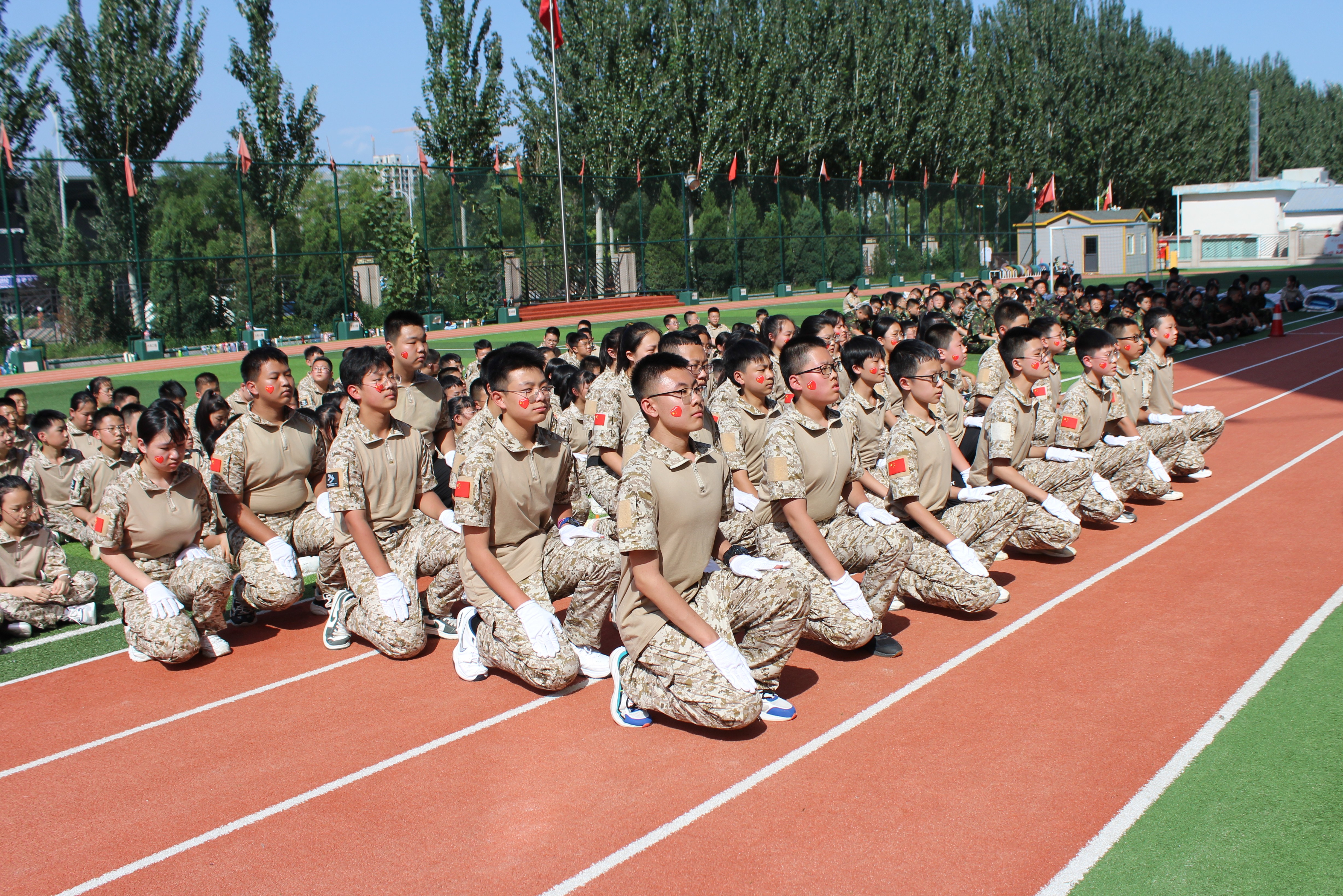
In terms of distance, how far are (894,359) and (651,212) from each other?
1263 inches

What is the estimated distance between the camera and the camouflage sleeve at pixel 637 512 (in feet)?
15.3

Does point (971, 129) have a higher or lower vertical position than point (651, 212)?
higher

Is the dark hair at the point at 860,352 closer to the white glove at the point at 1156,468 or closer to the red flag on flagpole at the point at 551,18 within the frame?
the white glove at the point at 1156,468

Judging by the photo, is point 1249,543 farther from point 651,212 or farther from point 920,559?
point 651,212

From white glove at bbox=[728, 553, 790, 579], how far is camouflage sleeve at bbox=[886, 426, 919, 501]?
4.02ft

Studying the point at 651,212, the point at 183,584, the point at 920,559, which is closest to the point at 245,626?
the point at 183,584

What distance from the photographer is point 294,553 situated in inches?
264

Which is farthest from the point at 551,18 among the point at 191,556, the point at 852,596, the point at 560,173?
the point at 852,596

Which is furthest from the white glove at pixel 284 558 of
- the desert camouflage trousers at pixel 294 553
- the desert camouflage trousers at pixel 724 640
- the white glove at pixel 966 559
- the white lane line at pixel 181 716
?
the white glove at pixel 966 559

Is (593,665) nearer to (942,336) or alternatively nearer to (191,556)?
(191,556)

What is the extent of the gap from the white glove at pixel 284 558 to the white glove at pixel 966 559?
399 cm

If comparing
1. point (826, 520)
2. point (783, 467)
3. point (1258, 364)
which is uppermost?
point (783, 467)

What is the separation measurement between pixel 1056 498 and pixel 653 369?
4.13 metres

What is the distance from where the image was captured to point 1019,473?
7277mm
